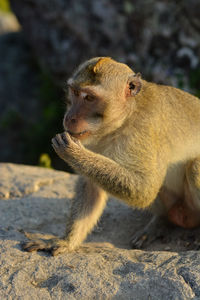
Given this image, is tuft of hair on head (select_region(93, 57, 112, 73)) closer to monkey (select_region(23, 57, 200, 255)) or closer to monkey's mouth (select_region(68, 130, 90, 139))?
monkey (select_region(23, 57, 200, 255))

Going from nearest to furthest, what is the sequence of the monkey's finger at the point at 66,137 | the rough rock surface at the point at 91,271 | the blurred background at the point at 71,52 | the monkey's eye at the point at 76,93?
the rough rock surface at the point at 91,271 < the monkey's finger at the point at 66,137 < the monkey's eye at the point at 76,93 < the blurred background at the point at 71,52

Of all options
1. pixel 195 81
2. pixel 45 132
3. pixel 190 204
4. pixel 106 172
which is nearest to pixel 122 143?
pixel 106 172

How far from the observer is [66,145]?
138 inches

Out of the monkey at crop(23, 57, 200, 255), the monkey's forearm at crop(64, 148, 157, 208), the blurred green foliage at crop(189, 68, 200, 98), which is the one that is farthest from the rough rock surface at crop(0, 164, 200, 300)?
the blurred green foliage at crop(189, 68, 200, 98)

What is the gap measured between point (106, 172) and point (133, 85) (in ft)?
2.52

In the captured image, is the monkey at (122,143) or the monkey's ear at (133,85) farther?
the monkey's ear at (133,85)

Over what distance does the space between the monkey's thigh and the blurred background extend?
2.70m

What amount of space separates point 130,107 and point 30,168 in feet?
7.63

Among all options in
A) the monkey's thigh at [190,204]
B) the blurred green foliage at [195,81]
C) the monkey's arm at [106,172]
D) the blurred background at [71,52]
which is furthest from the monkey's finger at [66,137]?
the blurred green foliage at [195,81]

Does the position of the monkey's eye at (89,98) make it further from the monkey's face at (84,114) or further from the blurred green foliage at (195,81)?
the blurred green foliage at (195,81)

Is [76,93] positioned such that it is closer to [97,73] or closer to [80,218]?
[97,73]

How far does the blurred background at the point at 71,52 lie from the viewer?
23.2ft

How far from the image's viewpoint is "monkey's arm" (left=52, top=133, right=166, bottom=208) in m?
3.54

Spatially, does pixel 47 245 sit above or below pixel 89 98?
below
